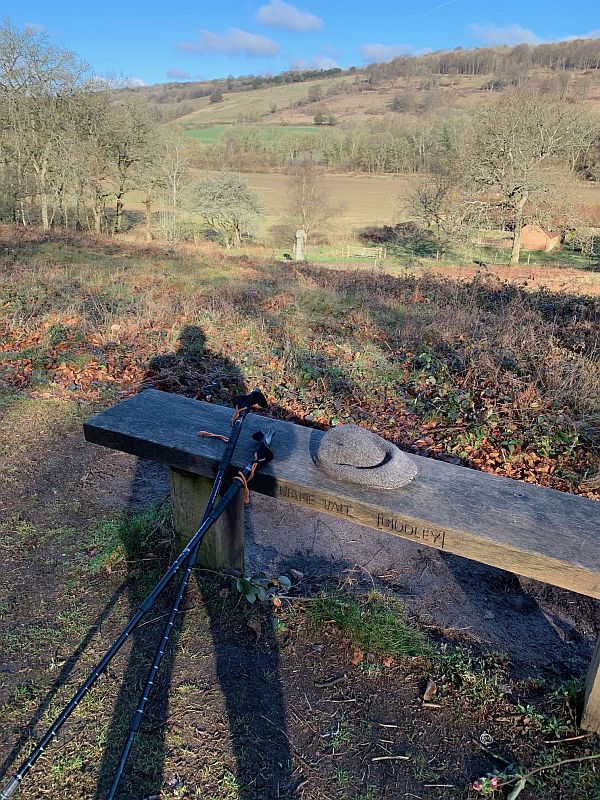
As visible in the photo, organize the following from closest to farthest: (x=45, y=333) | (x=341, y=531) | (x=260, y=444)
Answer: (x=260, y=444), (x=341, y=531), (x=45, y=333)

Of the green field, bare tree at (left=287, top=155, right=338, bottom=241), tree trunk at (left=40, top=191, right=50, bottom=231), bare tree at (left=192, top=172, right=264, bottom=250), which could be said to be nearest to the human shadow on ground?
tree trunk at (left=40, top=191, right=50, bottom=231)

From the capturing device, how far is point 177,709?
2.19m

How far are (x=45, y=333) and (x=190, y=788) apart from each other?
635cm

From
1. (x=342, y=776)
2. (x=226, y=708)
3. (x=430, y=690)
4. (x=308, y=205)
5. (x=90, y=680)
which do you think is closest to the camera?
(x=90, y=680)

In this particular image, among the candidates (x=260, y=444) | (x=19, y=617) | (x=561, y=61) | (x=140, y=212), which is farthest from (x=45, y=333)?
(x=561, y=61)

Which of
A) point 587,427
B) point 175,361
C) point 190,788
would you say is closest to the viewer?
point 190,788

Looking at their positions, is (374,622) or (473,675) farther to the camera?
(374,622)

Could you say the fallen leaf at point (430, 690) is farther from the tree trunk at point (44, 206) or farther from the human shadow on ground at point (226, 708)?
the tree trunk at point (44, 206)

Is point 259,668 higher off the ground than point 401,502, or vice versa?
point 401,502

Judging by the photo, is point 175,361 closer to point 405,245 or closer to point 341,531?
point 341,531

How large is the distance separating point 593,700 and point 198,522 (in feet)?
6.31

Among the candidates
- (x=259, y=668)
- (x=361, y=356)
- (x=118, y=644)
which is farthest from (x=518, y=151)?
(x=118, y=644)

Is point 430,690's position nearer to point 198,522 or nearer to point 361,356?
point 198,522

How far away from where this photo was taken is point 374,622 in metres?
2.63
